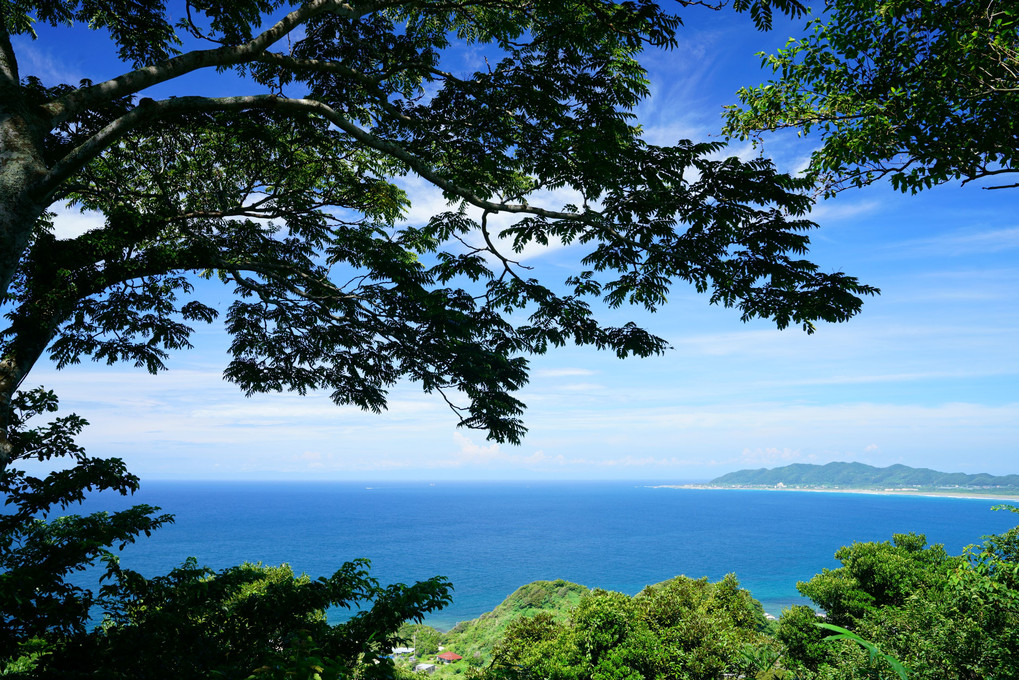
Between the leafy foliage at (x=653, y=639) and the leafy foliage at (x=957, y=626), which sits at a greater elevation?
the leafy foliage at (x=957, y=626)

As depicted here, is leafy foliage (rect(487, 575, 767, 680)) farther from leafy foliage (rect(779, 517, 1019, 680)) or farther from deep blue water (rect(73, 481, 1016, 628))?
deep blue water (rect(73, 481, 1016, 628))

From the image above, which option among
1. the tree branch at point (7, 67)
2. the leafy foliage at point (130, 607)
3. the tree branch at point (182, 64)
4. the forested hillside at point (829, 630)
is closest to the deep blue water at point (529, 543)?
the forested hillside at point (829, 630)

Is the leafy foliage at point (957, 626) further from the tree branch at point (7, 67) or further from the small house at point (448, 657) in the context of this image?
the small house at point (448, 657)

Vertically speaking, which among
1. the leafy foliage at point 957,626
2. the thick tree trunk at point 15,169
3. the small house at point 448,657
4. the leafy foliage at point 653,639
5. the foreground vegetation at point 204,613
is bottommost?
the small house at point 448,657

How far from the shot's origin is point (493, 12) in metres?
6.78

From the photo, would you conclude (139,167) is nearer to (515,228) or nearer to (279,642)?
(515,228)

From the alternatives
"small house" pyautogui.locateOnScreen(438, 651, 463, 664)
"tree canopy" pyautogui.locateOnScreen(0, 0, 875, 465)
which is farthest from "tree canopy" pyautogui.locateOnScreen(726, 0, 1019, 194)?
"small house" pyautogui.locateOnScreen(438, 651, 463, 664)

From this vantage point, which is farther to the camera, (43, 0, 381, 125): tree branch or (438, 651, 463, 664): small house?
(438, 651, 463, 664): small house

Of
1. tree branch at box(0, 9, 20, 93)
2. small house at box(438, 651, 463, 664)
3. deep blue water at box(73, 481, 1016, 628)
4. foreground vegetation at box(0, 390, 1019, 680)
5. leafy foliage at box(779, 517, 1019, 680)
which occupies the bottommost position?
deep blue water at box(73, 481, 1016, 628)

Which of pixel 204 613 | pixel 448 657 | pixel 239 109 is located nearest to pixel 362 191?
pixel 239 109

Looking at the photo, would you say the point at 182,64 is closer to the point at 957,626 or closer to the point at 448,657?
the point at 957,626

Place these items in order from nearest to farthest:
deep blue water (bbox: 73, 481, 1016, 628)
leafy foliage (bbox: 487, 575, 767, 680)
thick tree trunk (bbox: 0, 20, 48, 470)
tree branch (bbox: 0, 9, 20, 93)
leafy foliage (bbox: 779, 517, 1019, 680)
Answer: thick tree trunk (bbox: 0, 20, 48, 470) → tree branch (bbox: 0, 9, 20, 93) → leafy foliage (bbox: 779, 517, 1019, 680) → leafy foliage (bbox: 487, 575, 767, 680) → deep blue water (bbox: 73, 481, 1016, 628)

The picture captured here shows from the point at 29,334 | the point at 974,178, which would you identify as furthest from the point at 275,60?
the point at 974,178

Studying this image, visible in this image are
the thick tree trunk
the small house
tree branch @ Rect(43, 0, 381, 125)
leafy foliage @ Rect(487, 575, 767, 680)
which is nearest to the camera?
the thick tree trunk
